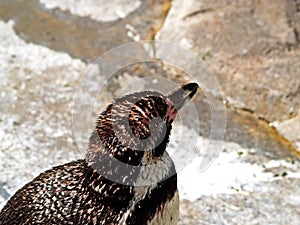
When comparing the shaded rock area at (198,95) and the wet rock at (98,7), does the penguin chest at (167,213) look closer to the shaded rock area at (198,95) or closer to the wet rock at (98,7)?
the shaded rock area at (198,95)

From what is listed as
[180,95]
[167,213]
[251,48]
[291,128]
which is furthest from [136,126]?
[251,48]

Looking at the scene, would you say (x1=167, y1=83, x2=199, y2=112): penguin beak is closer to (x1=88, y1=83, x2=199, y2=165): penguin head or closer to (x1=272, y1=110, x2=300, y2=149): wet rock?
(x1=88, y1=83, x2=199, y2=165): penguin head

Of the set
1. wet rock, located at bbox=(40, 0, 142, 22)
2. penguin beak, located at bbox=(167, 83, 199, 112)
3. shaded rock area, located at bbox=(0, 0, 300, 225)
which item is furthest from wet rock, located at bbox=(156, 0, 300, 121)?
penguin beak, located at bbox=(167, 83, 199, 112)

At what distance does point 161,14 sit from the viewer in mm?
5914

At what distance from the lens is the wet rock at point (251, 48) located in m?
5.14

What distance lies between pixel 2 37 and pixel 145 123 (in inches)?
119

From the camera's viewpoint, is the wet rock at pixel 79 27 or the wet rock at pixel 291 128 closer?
the wet rock at pixel 291 128

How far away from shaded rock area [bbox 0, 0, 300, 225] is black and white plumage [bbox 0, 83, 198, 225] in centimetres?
118

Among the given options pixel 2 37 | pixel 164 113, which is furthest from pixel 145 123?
pixel 2 37

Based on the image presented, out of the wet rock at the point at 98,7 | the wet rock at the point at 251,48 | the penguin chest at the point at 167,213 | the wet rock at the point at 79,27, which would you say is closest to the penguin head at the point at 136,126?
the penguin chest at the point at 167,213

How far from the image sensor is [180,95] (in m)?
3.16

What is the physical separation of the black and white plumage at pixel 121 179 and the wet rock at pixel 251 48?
2.12 metres

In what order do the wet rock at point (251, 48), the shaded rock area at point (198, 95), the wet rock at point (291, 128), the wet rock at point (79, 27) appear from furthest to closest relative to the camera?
the wet rock at point (79, 27), the wet rock at point (251, 48), the wet rock at point (291, 128), the shaded rock area at point (198, 95)

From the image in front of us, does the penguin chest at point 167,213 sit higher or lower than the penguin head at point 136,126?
lower
